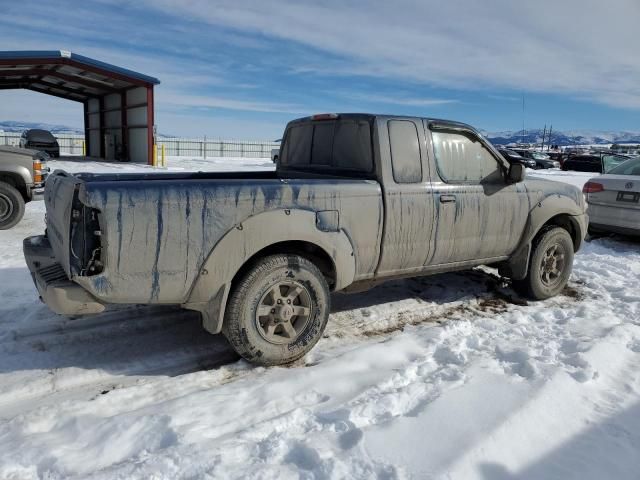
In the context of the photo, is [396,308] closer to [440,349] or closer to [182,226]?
[440,349]

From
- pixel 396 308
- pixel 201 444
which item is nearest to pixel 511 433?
pixel 201 444

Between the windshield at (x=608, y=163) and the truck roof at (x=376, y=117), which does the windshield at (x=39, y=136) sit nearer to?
the windshield at (x=608, y=163)

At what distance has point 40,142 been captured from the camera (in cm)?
2773

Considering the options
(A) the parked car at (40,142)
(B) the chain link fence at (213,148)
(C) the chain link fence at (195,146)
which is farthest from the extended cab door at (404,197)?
(B) the chain link fence at (213,148)

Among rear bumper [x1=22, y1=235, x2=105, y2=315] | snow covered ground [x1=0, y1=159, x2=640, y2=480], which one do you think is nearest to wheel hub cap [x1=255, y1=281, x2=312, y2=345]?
snow covered ground [x1=0, y1=159, x2=640, y2=480]

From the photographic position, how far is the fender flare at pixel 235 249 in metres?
3.41

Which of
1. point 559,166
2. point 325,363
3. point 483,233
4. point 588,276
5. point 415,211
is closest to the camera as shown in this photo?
point 325,363

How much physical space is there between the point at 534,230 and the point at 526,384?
7.76ft

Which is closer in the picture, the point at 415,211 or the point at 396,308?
the point at 415,211

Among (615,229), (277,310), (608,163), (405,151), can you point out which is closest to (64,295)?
(277,310)

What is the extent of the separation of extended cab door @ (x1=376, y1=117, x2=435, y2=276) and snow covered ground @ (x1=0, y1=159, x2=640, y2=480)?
65cm

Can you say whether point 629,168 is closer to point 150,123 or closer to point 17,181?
point 17,181

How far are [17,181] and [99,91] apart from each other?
74.5ft

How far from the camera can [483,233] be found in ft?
16.0
